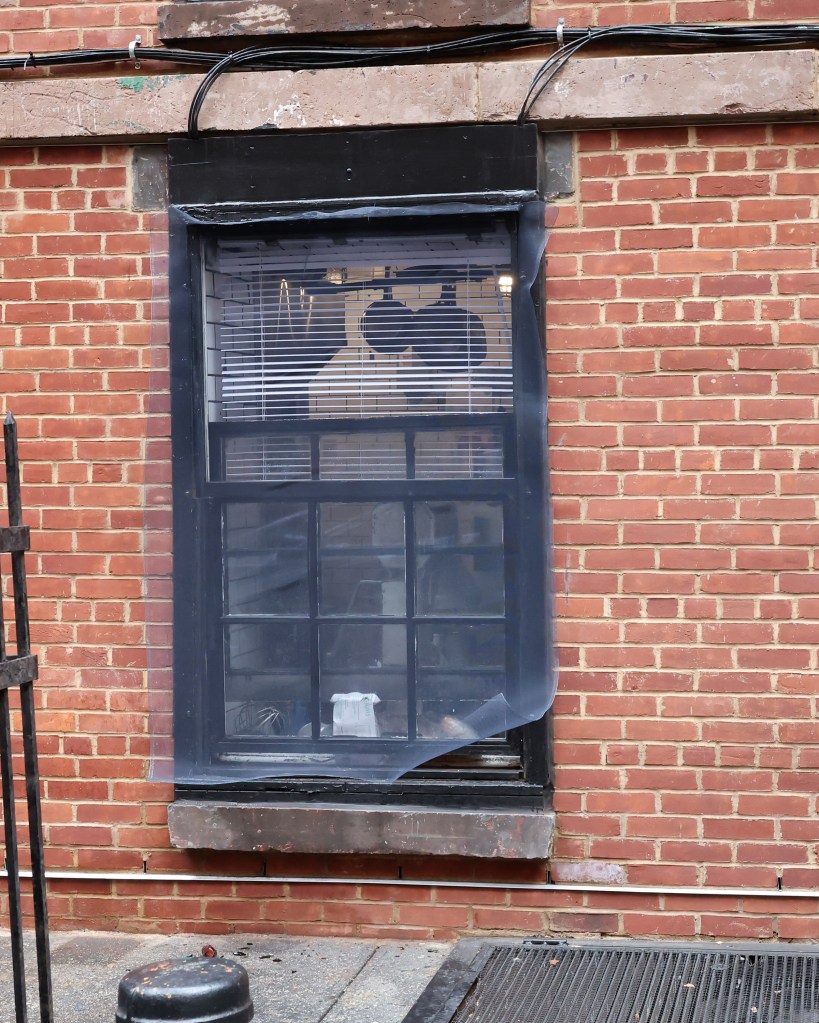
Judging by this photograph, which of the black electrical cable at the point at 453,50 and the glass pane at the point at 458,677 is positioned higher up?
the black electrical cable at the point at 453,50

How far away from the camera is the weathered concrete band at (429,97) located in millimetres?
4586

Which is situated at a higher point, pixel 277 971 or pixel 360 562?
pixel 360 562

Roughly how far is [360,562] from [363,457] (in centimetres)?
43

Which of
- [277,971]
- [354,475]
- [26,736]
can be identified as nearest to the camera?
[26,736]

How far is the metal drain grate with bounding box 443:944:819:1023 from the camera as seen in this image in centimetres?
407

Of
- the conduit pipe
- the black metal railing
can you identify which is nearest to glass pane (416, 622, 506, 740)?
the conduit pipe

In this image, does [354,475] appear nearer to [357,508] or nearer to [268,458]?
[357,508]

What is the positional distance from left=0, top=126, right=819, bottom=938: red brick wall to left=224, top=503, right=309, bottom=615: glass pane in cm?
34

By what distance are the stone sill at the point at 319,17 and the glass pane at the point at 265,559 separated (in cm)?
188

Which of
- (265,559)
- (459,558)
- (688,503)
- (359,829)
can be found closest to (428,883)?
(359,829)

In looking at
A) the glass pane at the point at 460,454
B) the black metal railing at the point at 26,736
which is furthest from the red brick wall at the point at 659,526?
the black metal railing at the point at 26,736

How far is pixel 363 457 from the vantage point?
4934 mm

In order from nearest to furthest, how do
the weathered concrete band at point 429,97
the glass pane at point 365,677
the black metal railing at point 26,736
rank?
1. the black metal railing at point 26,736
2. the weathered concrete band at point 429,97
3. the glass pane at point 365,677

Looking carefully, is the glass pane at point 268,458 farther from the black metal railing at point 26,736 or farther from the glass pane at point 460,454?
the black metal railing at point 26,736
